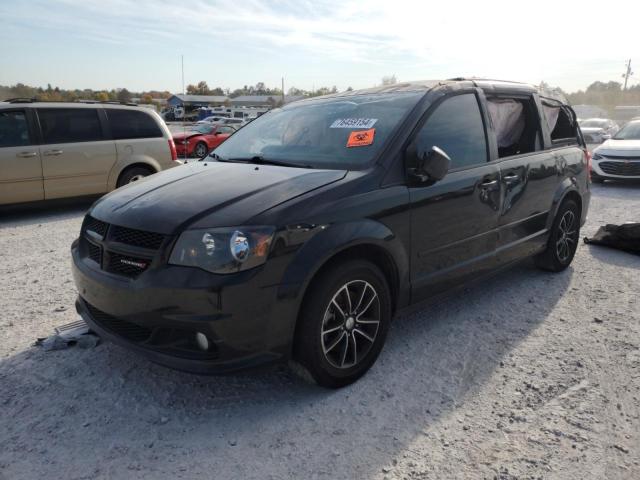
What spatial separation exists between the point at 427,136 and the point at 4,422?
120 inches

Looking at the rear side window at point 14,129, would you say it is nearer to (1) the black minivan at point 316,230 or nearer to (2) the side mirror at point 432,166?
(1) the black minivan at point 316,230

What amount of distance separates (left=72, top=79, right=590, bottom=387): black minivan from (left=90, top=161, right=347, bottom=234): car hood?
0.01m

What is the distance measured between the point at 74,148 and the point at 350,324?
690 centimetres

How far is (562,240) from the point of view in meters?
5.17

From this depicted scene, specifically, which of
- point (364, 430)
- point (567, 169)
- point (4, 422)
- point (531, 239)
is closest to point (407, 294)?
point (364, 430)

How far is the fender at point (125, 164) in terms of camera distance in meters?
8.55

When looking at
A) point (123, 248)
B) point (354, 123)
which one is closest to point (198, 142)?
point (354, 123)

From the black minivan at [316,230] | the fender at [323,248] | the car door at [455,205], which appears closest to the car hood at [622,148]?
the black minivan at [316,230]

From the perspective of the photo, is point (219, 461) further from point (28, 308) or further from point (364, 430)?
point (28, 308)

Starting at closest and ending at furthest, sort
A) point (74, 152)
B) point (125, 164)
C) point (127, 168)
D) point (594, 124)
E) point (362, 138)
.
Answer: point (362, 138) → point (74, 152) → point (125, 164) → point (127, 168) → point (594, 124)

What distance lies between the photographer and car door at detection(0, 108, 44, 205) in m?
7.61

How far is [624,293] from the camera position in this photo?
4668 millimetres

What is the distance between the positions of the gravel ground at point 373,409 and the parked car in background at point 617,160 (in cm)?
872

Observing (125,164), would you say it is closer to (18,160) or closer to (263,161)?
(18,160)
